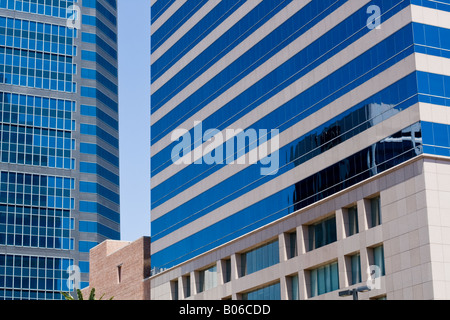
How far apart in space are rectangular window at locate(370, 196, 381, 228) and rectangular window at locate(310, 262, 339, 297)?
16.9 ft

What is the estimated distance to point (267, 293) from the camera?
209 feet

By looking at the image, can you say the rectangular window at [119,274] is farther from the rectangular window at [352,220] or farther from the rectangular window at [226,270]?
the rectangular window at [352,220]

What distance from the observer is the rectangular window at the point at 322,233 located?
56.9m

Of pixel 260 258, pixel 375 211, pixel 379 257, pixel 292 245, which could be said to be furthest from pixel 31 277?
pixel 379 257

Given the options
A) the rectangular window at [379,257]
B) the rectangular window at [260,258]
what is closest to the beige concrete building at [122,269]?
the rectangular window at [260,258]

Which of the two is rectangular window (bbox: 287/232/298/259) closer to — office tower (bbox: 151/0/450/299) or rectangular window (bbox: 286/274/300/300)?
office tower (bbox: 151/0/450/299)

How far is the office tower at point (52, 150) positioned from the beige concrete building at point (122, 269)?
4626 centimetres

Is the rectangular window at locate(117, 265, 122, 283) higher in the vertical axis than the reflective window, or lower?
lower

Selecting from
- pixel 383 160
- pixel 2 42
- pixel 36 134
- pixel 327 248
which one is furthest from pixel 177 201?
pixel 2 42

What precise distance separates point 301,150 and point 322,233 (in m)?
7.29

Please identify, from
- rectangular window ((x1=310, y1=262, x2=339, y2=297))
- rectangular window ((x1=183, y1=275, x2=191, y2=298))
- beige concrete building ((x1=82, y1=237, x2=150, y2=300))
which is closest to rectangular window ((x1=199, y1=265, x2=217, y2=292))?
rectangular window ((x1=183, y1=275, x2=191, y2=298))

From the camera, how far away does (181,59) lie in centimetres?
8406

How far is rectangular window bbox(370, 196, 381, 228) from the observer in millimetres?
52281

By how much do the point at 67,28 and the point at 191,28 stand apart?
7988 centimetres
